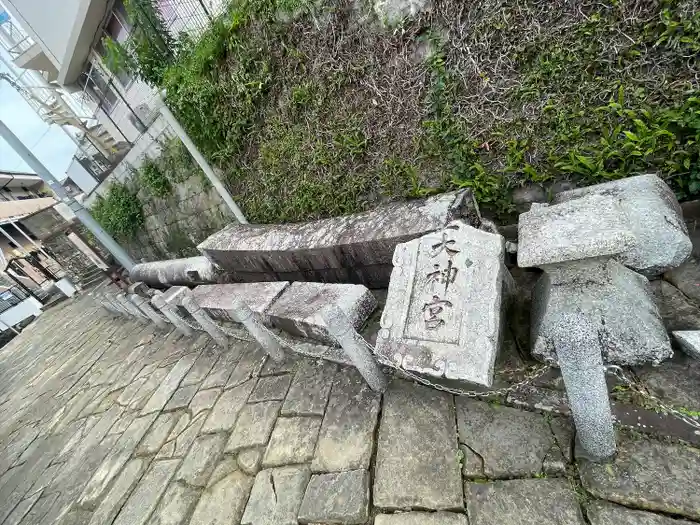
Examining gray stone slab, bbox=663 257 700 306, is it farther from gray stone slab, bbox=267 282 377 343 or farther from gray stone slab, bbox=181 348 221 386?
gray stone slab, bbox=181 348 221 386

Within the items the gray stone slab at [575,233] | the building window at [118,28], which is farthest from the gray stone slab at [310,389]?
the building window at [118,28]

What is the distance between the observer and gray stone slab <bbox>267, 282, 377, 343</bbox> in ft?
11.1

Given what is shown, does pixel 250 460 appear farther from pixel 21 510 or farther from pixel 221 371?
pixel 21 510

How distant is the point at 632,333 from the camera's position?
2.14m

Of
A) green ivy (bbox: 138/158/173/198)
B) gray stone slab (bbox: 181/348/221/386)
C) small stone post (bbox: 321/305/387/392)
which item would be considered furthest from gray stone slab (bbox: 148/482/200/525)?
green ivy (bbox: 138/158/173/198)

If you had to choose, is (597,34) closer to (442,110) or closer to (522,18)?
(522,18)

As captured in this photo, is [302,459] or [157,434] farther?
[157,434]

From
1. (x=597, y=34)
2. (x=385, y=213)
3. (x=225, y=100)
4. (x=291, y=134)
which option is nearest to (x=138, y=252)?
(x=225, y=100)

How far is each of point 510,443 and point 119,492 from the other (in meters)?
3.80

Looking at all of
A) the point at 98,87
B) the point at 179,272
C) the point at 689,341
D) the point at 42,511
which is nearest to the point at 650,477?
the point at 689,341

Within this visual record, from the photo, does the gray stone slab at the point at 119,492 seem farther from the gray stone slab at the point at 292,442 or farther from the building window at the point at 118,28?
the building window at the point at 118,28

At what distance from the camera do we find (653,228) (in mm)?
2285

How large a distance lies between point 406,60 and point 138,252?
9865 mm

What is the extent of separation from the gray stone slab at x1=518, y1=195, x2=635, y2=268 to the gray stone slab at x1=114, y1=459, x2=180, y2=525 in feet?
12.2
